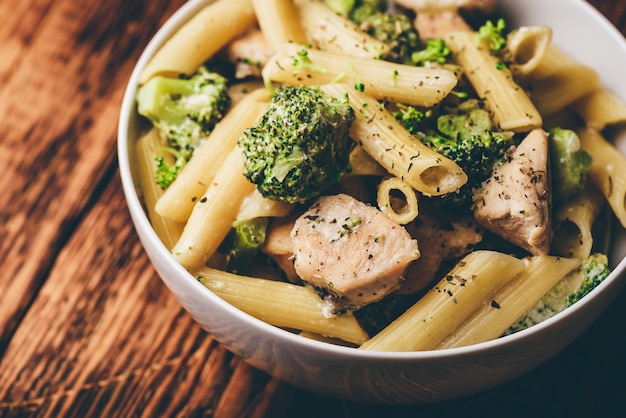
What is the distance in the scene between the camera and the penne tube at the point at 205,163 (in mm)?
1688

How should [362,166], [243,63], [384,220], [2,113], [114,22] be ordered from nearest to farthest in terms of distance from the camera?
[384,220] < [362,166] < [243,63] < [2,113] < [114,22]

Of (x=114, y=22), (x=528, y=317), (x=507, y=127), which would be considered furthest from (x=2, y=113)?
(x=528, y=317)

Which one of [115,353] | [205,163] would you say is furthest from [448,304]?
[115,353]

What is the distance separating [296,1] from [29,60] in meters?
1.06

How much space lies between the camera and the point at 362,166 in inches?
63.7

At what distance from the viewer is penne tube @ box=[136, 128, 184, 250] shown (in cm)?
173

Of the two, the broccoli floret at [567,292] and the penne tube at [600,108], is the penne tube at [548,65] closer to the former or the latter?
the penne tube at [600,108]

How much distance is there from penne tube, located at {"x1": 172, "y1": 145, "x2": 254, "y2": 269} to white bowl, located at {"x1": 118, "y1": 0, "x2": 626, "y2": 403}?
0.19 ft

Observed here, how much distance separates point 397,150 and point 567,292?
51 cm

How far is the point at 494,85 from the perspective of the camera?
171 cm

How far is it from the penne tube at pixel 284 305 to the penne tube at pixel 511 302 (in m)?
0.21

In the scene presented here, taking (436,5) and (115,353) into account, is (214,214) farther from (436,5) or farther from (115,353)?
(436,5)

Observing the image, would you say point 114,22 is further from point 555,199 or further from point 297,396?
point 555,199

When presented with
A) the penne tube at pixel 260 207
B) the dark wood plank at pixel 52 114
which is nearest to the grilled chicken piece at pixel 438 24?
the penne tube at pixel 260 207
